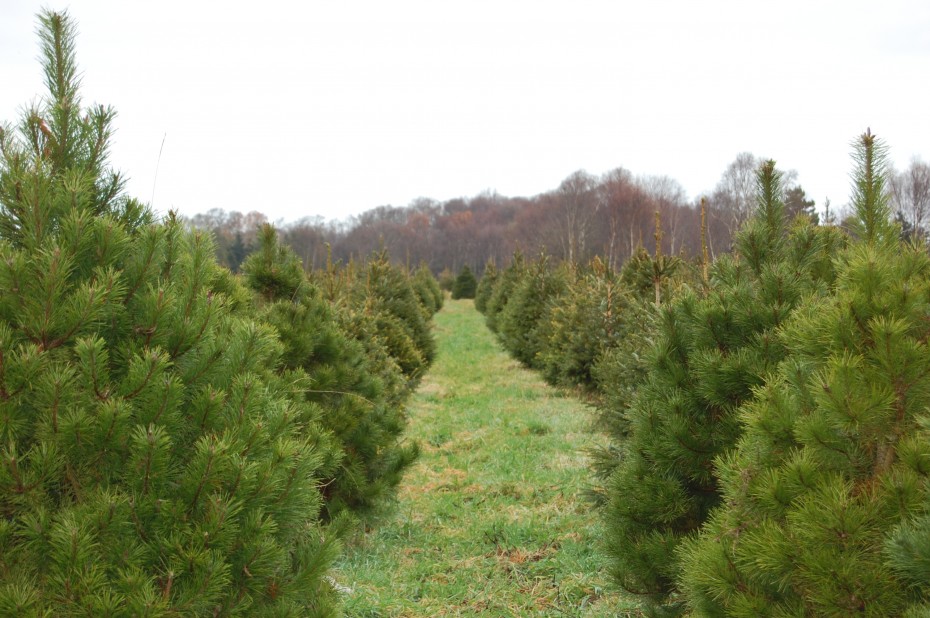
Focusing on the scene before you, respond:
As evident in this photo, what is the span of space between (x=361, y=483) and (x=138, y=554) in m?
3.84

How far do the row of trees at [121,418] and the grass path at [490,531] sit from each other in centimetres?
239

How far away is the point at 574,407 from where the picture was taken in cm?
1177

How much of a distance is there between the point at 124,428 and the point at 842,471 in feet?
7.03

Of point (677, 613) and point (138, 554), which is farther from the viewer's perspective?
point (677, 613)

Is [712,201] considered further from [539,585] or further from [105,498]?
[105,498]

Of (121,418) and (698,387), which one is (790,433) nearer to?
(698,387)

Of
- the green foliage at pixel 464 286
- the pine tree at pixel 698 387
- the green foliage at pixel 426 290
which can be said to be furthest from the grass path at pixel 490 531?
the green foliage at pixel 464 286

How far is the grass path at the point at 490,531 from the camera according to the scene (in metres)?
4.68

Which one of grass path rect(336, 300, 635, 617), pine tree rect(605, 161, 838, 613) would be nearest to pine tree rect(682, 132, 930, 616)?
pine tree rect(605, 161, 838, 613)

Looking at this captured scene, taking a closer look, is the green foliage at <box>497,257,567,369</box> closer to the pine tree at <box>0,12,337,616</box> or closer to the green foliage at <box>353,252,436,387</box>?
the green foliage at <box>353,252,436,387</box>

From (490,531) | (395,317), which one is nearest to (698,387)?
(490,531)

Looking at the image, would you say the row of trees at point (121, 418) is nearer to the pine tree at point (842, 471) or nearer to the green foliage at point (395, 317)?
the pine tree at point (842, 471)

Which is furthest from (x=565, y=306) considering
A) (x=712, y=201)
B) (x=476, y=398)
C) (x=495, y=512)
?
(x=712, y=201)

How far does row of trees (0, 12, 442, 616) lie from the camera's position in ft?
6.03
